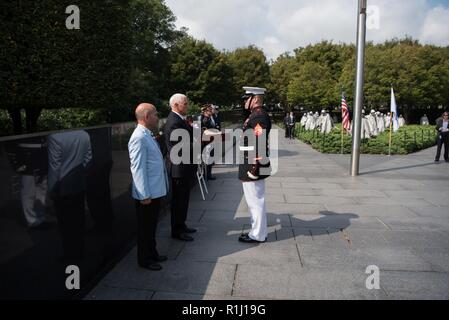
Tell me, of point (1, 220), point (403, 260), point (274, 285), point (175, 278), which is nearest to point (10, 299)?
point (1, 220)

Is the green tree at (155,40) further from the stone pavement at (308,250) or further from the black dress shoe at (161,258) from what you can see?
the black dress shoe at (161,258)

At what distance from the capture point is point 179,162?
539cm

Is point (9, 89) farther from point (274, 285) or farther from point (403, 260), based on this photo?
point (403, 260)

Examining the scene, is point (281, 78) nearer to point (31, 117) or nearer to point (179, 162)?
point (31, 117)

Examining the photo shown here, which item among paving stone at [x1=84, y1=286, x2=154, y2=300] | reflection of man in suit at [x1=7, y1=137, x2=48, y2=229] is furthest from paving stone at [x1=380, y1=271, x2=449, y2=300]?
reflection of man in suit at [x1=7, y1=137, x2=48, y2=229]

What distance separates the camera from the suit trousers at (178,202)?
5523mm

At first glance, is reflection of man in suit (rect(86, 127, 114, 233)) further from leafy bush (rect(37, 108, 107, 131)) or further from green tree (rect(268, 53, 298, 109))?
green tree (rect(268, 53, 298, 109))

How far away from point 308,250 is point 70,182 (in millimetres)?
3055

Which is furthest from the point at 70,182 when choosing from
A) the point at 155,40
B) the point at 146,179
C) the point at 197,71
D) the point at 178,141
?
the point at 155,40

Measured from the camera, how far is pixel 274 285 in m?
4.11

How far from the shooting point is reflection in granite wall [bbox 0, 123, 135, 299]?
2.88m

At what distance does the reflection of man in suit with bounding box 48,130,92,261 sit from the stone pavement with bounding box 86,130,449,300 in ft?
2.05

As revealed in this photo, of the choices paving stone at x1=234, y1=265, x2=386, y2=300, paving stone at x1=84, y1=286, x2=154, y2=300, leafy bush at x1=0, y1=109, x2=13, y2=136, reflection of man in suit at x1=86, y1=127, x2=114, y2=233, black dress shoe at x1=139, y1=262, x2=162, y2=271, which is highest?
leafy bush at x1=0, y1=109, x2=13, y2=136
